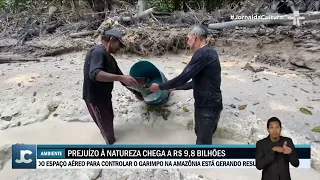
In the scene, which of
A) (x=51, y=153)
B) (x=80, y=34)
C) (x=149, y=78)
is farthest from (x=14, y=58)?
(x=51, y=153)

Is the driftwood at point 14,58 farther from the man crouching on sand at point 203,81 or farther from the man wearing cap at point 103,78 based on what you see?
the man crouching on sand at point 203,81

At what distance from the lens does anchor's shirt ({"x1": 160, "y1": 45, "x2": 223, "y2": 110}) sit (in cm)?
256

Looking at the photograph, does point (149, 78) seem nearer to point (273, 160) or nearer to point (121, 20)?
point (273, 160)

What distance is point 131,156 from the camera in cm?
225

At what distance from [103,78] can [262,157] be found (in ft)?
4.61

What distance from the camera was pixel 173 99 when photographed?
12.0ft

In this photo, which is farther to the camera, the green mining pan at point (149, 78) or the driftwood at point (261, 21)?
the driftwood at point (261, 21)

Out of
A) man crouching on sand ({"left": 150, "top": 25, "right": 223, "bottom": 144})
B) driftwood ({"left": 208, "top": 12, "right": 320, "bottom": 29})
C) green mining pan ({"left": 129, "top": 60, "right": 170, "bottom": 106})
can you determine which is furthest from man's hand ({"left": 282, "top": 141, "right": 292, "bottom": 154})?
driftwood ({"left": 208, "top": 12, "right": 320, "bottom": 29})

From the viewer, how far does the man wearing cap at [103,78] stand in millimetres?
2662

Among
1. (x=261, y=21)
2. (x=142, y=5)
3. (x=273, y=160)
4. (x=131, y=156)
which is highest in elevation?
(x=142, y=5)

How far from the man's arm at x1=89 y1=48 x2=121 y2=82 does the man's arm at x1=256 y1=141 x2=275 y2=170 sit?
1.29 metres

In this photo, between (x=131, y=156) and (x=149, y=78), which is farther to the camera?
(x=149, y=78)

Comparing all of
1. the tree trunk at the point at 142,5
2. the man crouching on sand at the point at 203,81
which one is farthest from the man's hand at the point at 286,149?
the tree trunk at the point at 142,5

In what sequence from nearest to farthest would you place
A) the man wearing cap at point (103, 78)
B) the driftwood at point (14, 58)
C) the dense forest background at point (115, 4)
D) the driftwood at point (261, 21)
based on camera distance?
the man wearing cap at point (103, 78), the driftwood at point (261, 21), the driftwood at point (14, 58), the dense forest background at point (115, 4)
